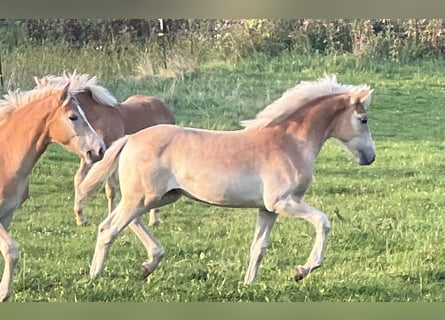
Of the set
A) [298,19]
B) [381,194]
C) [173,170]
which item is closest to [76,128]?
[173,170]

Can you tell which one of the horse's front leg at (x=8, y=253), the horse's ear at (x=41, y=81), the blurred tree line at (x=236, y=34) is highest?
the blurred tree line at (x=236, y=34)

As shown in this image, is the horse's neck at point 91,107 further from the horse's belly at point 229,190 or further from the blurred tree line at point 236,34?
the horse's belly at point 229,190

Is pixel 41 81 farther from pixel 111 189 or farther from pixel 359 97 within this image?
pixel 359 97

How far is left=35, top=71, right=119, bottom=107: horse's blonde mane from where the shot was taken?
2.40 m

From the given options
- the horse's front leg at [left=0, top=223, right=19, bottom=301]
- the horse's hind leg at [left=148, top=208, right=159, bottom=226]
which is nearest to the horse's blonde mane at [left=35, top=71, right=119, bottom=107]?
the horse's hind leg at [left=148, top=208, right=159, bottom=226]

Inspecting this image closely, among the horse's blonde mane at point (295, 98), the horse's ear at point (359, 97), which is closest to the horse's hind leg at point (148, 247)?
the horse's blonde mane at point (295, 98)

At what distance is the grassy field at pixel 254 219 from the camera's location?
239cm

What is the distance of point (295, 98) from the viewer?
2.38 m

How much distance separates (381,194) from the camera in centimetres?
244

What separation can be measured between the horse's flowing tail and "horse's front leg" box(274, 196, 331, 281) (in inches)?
20.1

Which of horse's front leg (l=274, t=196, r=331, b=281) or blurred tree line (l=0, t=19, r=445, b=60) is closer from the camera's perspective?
horse's front leg (l=274, t=196, r=331, b=281)

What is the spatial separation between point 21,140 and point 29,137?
3cm

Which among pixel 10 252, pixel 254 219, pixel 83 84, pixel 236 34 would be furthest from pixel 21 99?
pixel 254 219

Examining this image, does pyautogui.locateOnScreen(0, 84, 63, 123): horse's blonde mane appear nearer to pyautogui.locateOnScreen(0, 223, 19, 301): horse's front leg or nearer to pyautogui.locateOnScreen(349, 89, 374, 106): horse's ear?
pyautogui.locateOnScreen(0, 223, 19, 301): horse's front leg
